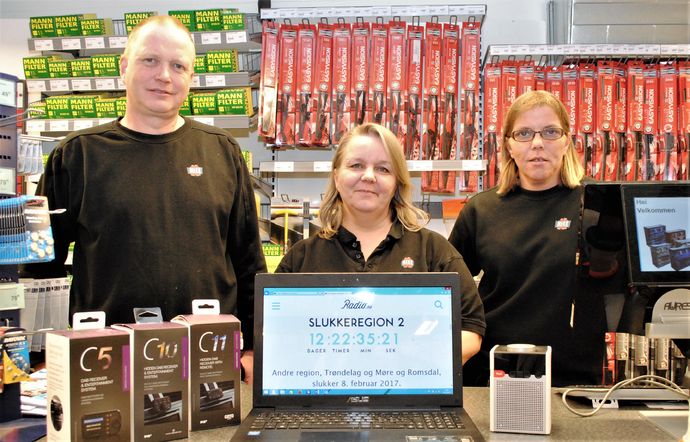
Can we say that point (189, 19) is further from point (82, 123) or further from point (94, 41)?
point (82, 123)

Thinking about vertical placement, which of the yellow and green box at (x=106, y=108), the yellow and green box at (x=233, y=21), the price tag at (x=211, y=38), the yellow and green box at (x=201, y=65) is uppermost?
the yellow and green box at (x=233, y=21)

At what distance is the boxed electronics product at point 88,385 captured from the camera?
1.25 m

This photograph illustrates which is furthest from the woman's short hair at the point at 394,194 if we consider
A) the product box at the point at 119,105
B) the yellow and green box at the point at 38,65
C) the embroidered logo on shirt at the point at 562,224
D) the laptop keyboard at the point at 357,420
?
the yellow and green box at the point at 38,65

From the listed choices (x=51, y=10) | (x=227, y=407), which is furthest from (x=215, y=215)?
(x=51, y=10)

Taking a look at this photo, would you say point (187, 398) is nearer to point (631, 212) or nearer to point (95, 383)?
point (95, 383)

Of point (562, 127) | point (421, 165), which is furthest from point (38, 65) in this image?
point (562, 127)

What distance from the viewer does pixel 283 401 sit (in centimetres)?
145

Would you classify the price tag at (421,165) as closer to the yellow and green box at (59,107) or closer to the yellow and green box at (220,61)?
the yellow and green box at (220,61)

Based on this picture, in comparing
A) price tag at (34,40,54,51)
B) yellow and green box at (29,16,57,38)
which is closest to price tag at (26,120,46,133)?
price tag at (34,40,54,51)

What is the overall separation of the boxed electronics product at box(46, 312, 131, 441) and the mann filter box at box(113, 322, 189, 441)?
0.07ft

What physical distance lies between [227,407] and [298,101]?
288 cm

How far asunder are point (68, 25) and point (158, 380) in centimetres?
373

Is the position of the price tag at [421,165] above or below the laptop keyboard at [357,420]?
above

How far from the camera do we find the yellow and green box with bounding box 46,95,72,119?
167 inches
